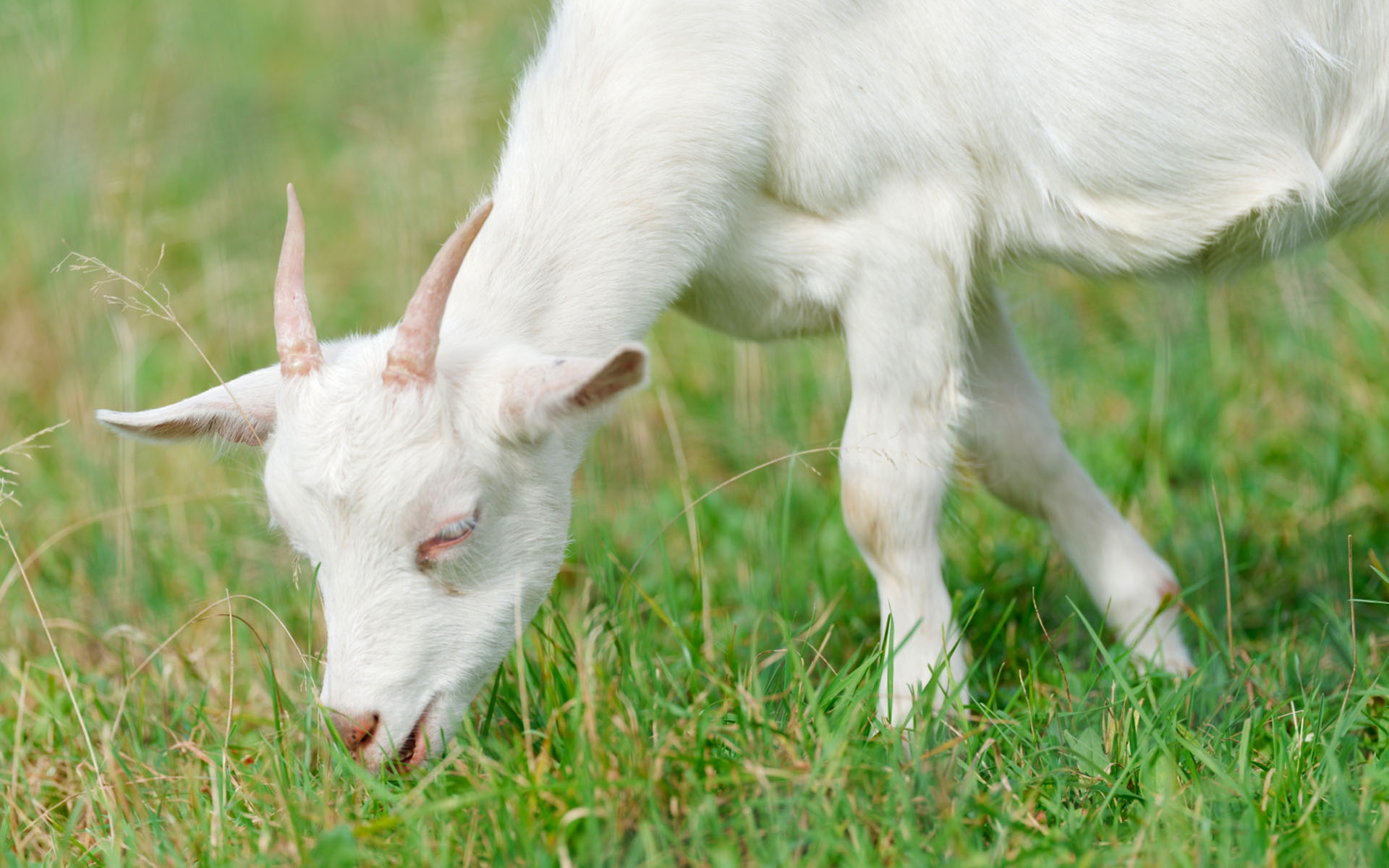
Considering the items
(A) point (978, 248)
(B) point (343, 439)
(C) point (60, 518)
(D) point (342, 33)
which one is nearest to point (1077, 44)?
(A) point (978, 248)

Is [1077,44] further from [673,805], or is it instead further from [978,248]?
[673,805]

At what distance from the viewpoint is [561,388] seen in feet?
8.57

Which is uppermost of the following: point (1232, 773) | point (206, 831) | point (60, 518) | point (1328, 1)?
point (1328, 1)

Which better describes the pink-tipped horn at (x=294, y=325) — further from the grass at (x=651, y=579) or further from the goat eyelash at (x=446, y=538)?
the grass at (x=651, y=579)

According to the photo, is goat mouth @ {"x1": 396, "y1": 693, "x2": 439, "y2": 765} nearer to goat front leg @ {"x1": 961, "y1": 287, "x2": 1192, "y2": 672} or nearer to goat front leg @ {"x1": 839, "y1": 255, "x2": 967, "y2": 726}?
goat front leg @ {"x1": 839, "y1": 255, "x2": 967, "y2": 726}

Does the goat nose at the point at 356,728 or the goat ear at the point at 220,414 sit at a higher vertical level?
the goat ear at the point at 220,414

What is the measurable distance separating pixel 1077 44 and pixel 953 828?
6.00 ft

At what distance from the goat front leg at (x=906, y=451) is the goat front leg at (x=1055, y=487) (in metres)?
0.41

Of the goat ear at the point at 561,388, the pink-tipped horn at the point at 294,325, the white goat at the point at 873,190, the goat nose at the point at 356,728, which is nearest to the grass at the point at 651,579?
the goat nose at the point at 356,728

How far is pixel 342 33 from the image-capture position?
9227mm

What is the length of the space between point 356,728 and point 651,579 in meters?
1.96

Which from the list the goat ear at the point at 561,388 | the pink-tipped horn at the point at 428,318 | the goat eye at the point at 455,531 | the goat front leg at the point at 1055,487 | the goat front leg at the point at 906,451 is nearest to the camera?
the goat ear at the point at 561,388

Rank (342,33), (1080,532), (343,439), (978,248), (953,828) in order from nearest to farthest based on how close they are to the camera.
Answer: (953,828)
(343,439)
(978,248)
(1080,532)
(342,33)

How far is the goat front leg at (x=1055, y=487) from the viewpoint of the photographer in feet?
12.1
